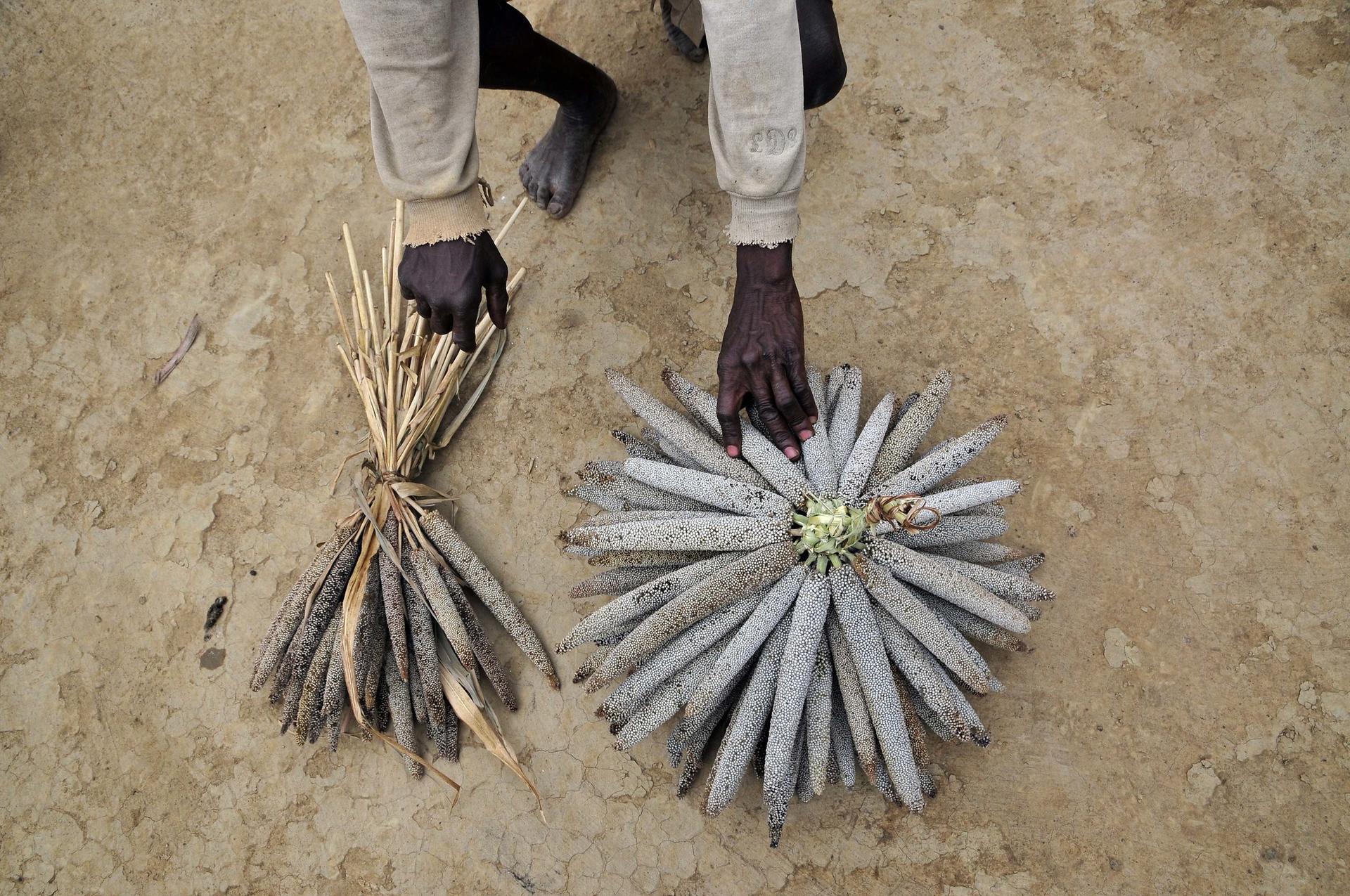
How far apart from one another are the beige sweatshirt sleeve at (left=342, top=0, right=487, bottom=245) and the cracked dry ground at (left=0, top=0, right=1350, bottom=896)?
75 cm

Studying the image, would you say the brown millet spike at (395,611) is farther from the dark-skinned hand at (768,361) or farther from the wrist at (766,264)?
the wrist at (766,264)

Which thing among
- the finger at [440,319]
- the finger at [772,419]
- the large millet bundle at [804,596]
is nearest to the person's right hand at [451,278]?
the finger at [440,319]

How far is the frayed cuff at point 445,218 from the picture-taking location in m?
2.03

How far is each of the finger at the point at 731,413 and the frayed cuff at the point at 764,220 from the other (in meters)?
0.34

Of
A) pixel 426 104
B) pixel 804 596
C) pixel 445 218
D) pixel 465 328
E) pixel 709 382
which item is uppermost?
pixel 426 104

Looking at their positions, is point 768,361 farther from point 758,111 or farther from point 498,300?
point 498,300

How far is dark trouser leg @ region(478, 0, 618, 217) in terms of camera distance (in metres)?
2.43

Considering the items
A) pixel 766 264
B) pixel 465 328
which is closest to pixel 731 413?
pixel 766 264

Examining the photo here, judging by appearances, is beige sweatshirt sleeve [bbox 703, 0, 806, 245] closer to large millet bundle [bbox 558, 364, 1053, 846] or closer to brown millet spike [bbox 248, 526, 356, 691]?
large millet bundle [bbox 558, 364, 1053, 846]

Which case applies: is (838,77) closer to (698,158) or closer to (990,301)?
(698,158)

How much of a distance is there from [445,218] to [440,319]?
0.27 metres

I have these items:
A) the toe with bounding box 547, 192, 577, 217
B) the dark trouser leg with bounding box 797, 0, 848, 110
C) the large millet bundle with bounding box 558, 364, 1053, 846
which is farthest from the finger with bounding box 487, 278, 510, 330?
the dark trouser leg with bounding box 797, 0, 848, 110

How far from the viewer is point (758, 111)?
5.93ft

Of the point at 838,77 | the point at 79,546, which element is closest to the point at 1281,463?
the point at 838,77
